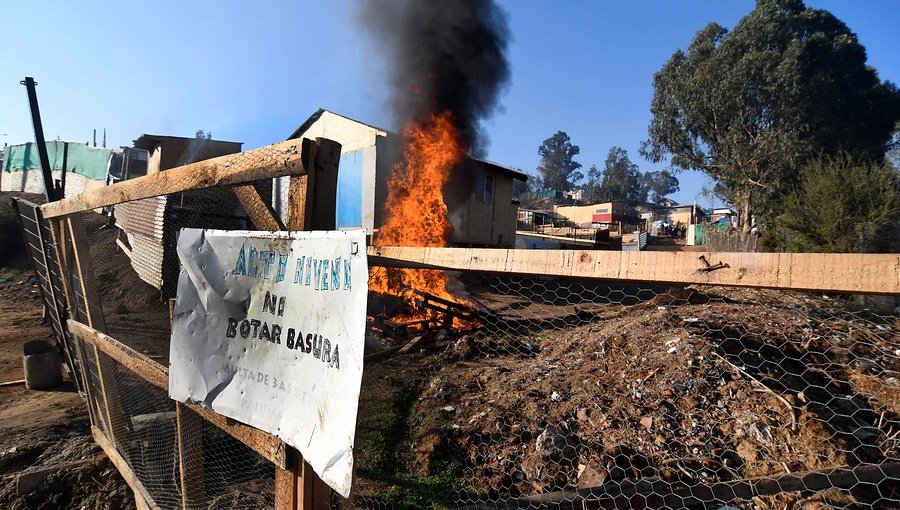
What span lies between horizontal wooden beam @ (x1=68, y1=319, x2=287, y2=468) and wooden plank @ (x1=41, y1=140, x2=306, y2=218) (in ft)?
3.14

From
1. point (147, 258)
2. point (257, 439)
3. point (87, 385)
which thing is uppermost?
point (147, 258)

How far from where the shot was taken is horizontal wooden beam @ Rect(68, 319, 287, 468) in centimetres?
183

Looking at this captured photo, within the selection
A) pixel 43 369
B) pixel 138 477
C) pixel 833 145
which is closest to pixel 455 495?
pixel 138 477

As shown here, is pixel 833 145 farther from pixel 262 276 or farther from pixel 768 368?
pixel 262 276

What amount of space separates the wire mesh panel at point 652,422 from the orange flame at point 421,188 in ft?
29.0

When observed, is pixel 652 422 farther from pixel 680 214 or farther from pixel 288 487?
pixel 680 214

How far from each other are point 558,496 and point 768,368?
11.9 ft

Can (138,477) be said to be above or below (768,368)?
below

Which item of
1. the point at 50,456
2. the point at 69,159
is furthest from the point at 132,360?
the point at 69,159

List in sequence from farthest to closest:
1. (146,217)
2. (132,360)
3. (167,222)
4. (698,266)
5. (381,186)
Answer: (381,186), (146,217), (167,222), (132,360), (698,266)

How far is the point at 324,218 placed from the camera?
73.5 inches

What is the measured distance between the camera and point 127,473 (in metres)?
3.27

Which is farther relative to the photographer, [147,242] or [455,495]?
[147,242]

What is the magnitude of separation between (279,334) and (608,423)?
3763mm
